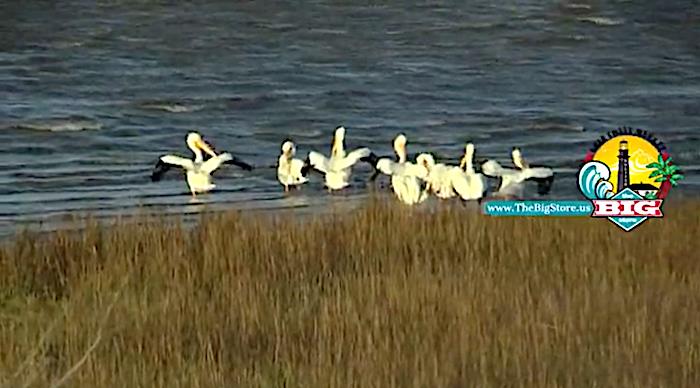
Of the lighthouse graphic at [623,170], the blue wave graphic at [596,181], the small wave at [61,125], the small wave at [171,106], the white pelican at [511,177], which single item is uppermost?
the lighthouse graphic at [623,170]

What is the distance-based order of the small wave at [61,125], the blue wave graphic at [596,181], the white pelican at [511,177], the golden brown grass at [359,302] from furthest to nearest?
the small wave at [61,125], the white pelican at [511,177], the blue wave graphic at [596,181], the golden brown grass at [359,302]

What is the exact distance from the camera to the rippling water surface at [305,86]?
15202 millimetres

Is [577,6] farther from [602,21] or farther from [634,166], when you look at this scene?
[634,166]

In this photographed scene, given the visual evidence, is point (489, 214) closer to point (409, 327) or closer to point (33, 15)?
point (409, 327)

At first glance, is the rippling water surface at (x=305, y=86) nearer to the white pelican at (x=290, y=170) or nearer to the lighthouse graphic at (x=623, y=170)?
the white pelican at (x=290, y=170)

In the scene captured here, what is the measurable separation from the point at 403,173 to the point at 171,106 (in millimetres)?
10572

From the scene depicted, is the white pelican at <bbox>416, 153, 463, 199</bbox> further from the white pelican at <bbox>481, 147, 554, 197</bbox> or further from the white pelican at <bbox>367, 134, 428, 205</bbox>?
the white pelican at <bbox>481, 147, 554, 197</bbox>

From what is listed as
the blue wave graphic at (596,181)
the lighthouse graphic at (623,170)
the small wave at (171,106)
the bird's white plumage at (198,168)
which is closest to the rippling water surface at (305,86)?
the small wave at (171,106)

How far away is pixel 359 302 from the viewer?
8109mm

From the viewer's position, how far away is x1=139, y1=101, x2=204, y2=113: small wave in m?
21.4

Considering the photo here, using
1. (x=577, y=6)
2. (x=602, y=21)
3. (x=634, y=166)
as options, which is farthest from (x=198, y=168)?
(x=577, y=6)

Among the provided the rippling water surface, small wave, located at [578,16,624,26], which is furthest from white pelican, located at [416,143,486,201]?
small wave, located at [578,16,624,26]

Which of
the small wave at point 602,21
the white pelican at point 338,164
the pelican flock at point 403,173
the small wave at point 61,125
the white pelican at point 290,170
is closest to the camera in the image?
the pelican flock at point 403,173

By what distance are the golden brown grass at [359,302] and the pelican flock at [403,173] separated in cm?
105
